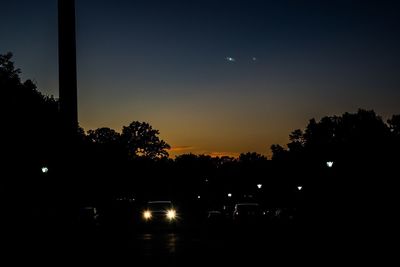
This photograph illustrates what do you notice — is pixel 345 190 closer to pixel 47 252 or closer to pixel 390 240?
pixel 390 240

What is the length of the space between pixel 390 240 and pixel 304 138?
132 m

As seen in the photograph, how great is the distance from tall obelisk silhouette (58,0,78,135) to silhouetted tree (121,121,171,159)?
161 m

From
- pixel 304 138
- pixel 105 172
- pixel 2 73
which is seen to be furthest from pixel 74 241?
pixel 304 138

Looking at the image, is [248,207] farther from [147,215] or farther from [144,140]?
[144,140]

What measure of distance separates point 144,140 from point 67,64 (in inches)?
6408

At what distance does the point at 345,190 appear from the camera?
31.9 m

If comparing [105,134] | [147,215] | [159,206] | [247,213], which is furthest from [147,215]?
[105,134]

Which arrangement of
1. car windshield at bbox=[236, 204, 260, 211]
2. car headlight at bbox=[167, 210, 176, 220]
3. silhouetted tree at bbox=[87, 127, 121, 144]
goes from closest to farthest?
car windshield at bbox=[236, 204, 260, 211] < car headlight at bbox=[167, 210, 176, 220] < silhouetted tree at bbox=[87, 127, 121, 144]

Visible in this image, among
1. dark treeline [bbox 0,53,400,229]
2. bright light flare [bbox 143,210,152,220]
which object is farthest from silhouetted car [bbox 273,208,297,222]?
bright light flare [bbox 143,210,152,220]

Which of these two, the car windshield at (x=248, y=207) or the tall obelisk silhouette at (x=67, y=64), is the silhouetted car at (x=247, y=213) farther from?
the tall obelisk silhouette at (x=67, y=64)

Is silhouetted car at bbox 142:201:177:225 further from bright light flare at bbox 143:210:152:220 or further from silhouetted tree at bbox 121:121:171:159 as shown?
silhouetted tree at bbox 121:121:171:159

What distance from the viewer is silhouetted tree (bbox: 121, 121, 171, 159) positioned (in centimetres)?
17312

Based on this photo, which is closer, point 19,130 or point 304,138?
point 19,130

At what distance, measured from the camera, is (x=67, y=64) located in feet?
38.5
